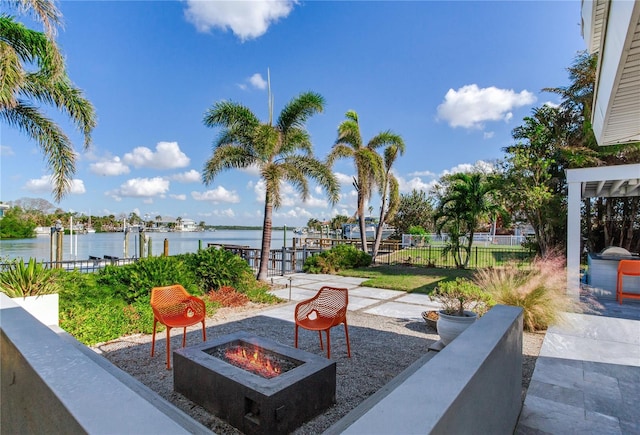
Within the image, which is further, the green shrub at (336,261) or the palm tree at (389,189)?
the palm tree at (389,189)

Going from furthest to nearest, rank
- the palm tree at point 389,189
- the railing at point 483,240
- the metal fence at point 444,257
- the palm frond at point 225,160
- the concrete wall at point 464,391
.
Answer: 1. the railing at point 483,240
2. the palm tree at point 389,189
3. the metal fence at point 444,257
4. the palm frond at point 225,160
5. the concrete wall at point 464,391

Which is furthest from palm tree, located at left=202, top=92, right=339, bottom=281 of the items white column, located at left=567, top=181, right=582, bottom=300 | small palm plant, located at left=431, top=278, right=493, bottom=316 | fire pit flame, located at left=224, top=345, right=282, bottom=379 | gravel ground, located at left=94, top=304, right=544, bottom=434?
fire pit flame, located at left=224, top=345, right=282, bottom=379

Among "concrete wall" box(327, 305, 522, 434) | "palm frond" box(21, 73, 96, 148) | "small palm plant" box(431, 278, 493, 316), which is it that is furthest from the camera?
"palm frond" box(21, 73, 96, 148)

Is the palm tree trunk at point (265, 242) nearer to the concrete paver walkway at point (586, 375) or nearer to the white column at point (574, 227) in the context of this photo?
the concrete paver walkway at point (586, 375)

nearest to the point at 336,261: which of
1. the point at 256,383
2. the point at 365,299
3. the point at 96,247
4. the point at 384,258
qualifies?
the point at 384,258

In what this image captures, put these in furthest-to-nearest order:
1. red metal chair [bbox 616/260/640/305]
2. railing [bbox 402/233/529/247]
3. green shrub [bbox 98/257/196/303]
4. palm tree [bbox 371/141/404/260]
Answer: railing [bbox 402/233/529/247] < palm tree [bbox 371/141/404/260] < red metal chair [bbox 616/260/640/305] < green shrub [bbox 98/257/196/303]

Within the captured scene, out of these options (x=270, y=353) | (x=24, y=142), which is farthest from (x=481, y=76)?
(x=24, y=142)

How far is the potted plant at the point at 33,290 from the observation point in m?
4.06

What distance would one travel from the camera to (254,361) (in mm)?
2930

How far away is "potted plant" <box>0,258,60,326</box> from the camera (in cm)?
406

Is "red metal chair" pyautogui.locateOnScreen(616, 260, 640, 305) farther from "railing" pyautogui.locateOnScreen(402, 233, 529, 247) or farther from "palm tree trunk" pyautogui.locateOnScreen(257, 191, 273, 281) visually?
"railing" pyautogui.locateOnScreen(402, 233, 529, 247)

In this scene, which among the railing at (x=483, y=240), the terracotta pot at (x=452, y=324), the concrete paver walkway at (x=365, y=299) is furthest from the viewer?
the railing at (x=483, y=240)

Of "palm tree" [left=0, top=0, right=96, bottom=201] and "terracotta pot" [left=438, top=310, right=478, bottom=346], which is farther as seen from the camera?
"palm tree" [left=0, top=0, right=96, bottom=201]

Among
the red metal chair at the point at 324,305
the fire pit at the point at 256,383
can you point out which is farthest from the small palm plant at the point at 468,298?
the fire pit at the point at 256,383
